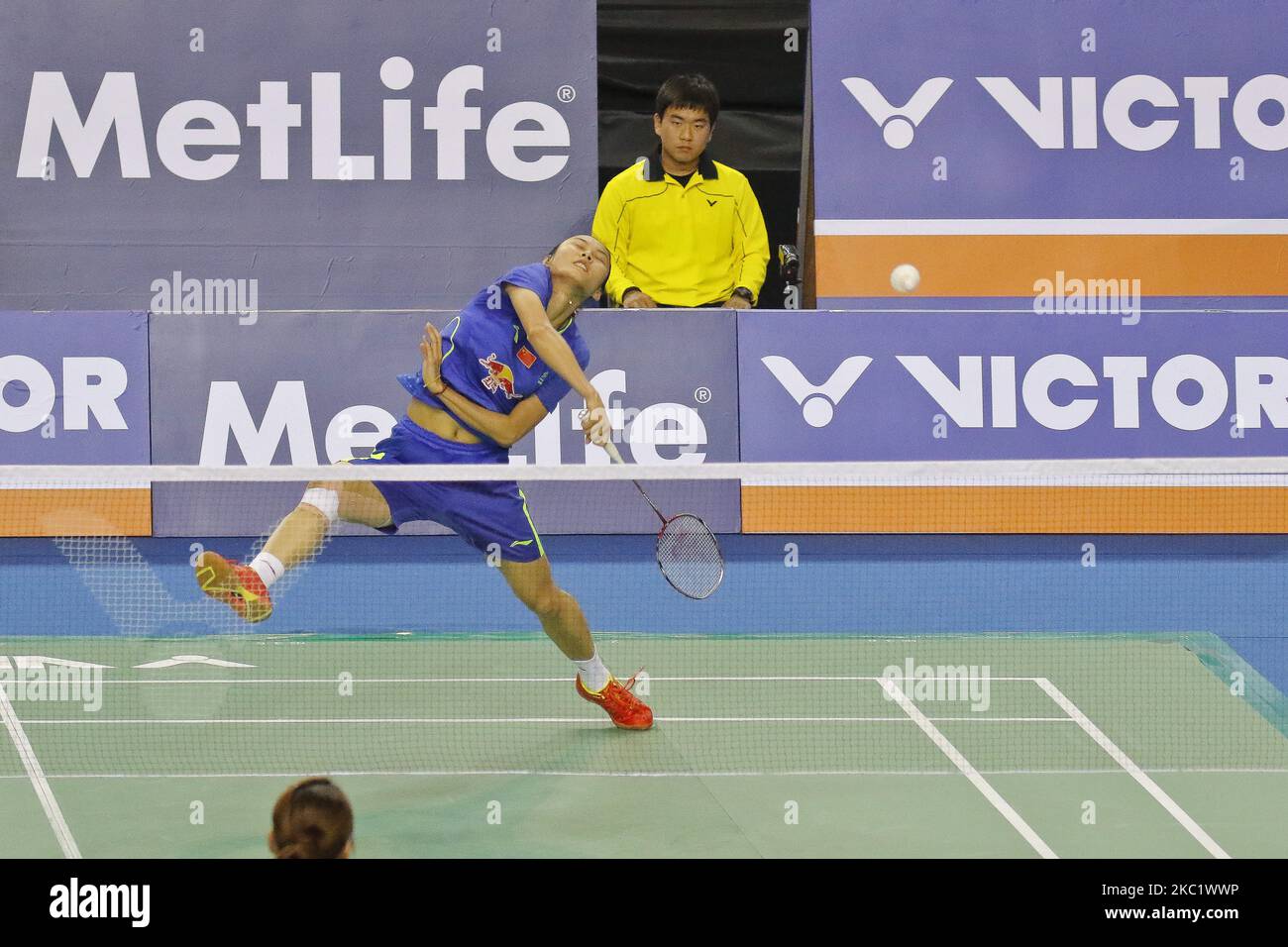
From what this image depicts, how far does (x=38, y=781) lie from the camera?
651 cm

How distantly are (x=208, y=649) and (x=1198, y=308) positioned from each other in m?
6.78

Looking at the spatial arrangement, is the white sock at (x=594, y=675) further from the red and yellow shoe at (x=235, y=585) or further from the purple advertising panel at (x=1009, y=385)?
the purple advertising panel at (x=1009, y=385)

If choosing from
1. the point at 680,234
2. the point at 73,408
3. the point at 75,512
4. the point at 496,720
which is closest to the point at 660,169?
the point at 680,234

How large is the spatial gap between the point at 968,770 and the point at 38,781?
3.71 metres

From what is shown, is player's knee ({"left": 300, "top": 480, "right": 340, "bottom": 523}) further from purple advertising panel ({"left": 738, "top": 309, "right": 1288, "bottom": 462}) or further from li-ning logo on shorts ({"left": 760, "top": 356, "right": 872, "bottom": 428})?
li-ning logo on shorts ({"left": 760, "top": 356, "right": 872, "bottom": 428})

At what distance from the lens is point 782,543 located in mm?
10273

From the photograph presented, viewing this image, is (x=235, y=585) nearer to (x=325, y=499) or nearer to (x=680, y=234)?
(x=325, y=499)

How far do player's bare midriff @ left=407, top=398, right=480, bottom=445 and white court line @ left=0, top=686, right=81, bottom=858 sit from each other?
6.88 ft

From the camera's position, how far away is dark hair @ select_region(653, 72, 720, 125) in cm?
1081

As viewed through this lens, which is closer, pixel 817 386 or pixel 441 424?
pixel 441 424

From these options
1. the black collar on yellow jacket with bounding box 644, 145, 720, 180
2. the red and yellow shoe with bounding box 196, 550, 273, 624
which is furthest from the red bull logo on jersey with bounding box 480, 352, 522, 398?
the black collar on yellow jacket with bounding box 644, 145, 720, 180

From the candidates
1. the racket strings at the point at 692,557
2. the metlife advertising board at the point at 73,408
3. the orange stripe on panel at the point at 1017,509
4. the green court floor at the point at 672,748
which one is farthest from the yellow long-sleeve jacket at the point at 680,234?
the racket strings at the point at 692,557

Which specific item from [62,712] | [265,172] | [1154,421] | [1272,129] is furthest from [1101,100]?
[62,712]

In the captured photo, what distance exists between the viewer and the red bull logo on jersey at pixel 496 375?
7.03m
